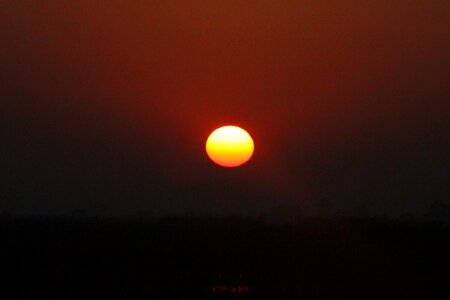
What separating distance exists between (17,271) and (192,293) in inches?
258

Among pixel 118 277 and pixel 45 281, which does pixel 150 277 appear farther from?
pixel 45 281

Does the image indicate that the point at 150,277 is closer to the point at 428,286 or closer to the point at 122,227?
the point at 428,286

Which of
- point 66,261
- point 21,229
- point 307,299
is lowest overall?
point 307,299

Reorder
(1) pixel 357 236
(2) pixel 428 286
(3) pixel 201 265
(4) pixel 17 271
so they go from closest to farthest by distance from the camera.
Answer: (2) pixel 428 286
(4) pixel 17 271
(3) pixel 201 265
(1) pixel 357 236

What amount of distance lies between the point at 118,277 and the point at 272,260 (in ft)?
27.1

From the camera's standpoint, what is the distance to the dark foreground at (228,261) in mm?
29266

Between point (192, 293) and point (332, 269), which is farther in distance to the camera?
point (332, 269)

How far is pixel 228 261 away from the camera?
40062 millimetres

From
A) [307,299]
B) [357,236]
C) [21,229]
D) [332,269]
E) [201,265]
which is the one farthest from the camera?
[21,229]

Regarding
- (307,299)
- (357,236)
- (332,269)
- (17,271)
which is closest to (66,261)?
(17,271)

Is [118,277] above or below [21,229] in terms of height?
below

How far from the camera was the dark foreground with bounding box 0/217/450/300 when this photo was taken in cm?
2927

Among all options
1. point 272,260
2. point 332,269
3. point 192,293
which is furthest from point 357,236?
point 192,293

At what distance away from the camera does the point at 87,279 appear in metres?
31.3
